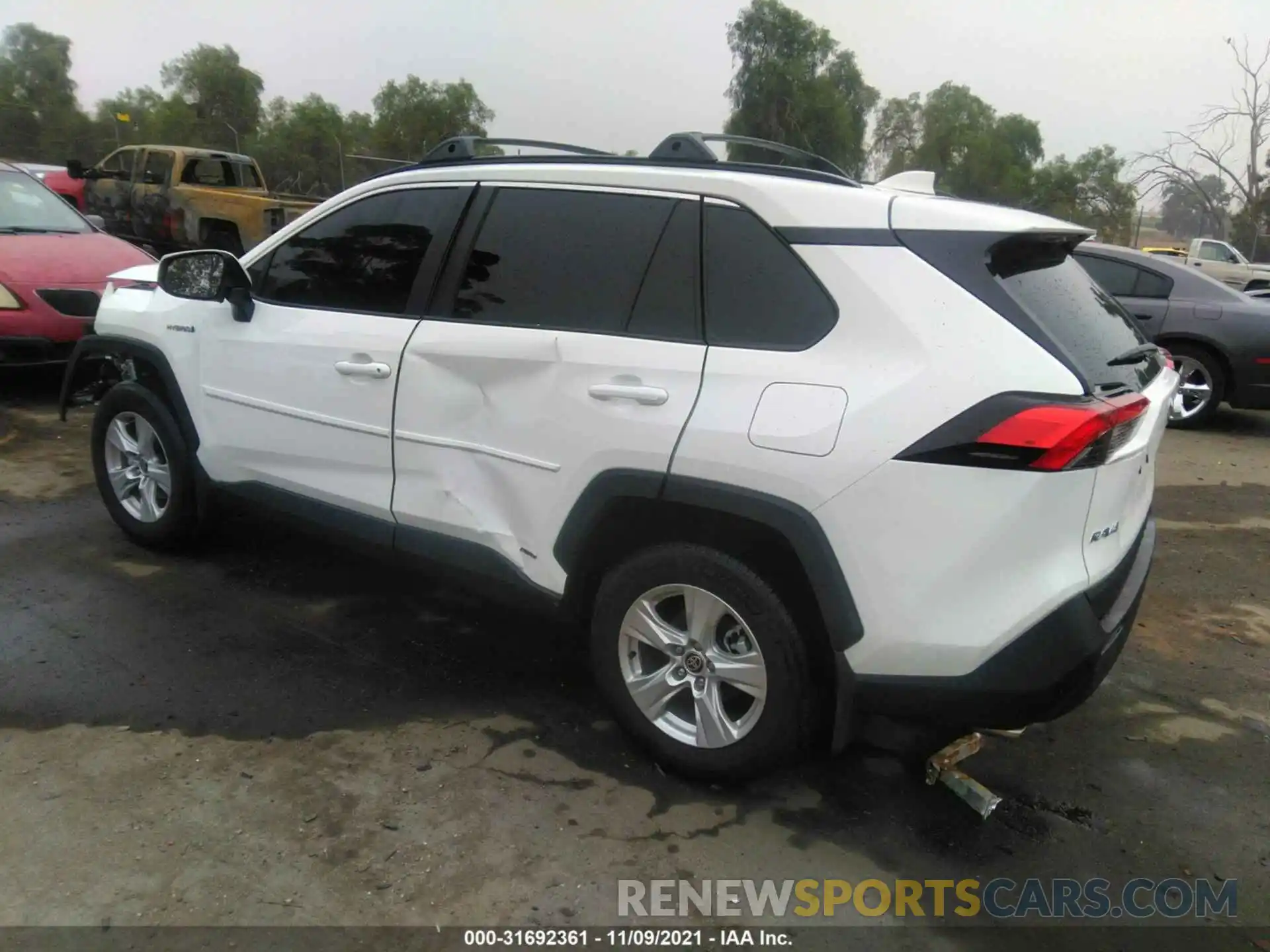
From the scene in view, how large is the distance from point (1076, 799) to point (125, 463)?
424 cm

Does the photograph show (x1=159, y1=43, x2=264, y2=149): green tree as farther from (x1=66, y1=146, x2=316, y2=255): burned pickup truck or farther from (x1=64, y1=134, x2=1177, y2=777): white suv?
(x1=64, y1=134, x2=1177, y2=777): white suv

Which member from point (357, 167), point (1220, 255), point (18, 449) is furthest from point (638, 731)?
point (357, 167)

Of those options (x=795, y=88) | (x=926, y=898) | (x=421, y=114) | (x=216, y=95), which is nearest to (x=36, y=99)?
(x=216, y=95)

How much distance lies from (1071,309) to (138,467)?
401 cm

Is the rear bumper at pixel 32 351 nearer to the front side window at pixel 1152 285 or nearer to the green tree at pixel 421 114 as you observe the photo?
the front side window at pixel 1152 285

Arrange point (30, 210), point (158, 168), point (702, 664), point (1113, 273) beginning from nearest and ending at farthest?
point (702, 664)
point (30, 210)
point (1113, 273)
point (158, 168)

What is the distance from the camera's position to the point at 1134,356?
9.30 feet

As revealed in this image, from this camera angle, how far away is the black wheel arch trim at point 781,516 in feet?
8.14

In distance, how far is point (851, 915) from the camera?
2436 millimetres

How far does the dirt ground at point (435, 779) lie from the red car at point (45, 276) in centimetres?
324

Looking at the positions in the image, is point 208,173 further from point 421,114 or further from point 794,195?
point 421,114

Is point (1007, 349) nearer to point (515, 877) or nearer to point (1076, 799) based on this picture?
point (1076, 799)

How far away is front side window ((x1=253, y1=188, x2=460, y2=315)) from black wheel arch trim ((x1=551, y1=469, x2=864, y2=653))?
4.04 feet

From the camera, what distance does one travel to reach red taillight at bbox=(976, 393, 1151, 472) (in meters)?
2.25
